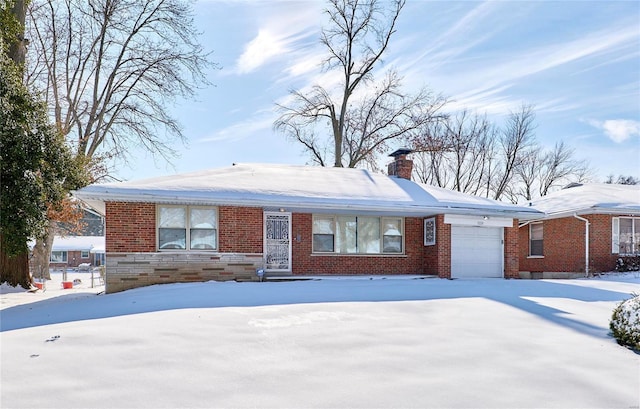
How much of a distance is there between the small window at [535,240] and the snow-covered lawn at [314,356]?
41.5 feet

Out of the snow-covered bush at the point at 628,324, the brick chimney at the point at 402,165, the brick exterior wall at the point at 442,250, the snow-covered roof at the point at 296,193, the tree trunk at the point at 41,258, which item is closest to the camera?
the snow-covered bush at the point at 628,324

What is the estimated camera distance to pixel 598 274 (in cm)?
1725

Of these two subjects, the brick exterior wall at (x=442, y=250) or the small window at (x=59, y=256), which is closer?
the brick exterior wall at (x=442, y=250)

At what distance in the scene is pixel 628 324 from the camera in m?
6.11

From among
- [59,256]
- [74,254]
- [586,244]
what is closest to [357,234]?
[586,244]

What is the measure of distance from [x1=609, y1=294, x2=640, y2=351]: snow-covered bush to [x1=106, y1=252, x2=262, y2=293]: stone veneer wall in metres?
9.09

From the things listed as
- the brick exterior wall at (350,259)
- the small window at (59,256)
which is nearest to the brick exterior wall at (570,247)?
the brick exterior wall at (350,259)

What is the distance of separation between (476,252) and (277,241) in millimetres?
7001

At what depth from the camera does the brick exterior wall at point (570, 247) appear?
1767 centimetres

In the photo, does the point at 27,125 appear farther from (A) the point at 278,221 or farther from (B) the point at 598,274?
(B) the point at 598,274

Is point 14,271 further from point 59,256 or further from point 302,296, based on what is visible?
point 59,256

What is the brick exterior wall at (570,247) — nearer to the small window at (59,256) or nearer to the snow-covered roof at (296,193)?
the snow-covered roof at (296,193)

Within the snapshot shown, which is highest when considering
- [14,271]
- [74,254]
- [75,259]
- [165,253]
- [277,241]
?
[277,241]

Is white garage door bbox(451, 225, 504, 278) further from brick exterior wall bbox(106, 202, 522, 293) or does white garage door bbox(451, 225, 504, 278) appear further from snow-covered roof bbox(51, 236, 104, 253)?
snow-covered roof bbox(51, 236, 104, 253)
